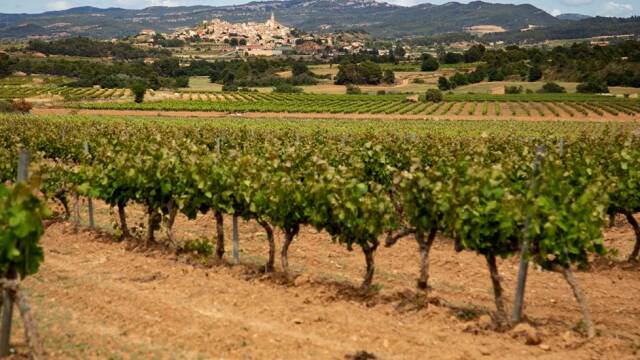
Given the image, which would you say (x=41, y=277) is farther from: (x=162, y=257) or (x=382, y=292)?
(x=382, y=292)

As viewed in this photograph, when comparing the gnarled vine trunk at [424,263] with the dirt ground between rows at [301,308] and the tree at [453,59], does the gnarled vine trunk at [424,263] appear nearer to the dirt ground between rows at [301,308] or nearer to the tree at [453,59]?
the dirt ground between rows at [301,308]

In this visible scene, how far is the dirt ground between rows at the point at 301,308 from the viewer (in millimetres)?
7012

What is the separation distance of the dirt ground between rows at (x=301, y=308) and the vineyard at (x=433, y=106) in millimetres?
55770

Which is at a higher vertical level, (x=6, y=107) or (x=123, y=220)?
(x=123, y=220)

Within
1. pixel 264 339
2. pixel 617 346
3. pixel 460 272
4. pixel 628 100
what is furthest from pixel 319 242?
pixel 628 100

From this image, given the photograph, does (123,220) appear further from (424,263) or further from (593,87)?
(593,87)

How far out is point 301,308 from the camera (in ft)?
27.3

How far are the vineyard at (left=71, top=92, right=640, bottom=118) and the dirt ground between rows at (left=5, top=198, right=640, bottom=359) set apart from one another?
55.8 meters

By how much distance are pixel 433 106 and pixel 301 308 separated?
69139 millimetres

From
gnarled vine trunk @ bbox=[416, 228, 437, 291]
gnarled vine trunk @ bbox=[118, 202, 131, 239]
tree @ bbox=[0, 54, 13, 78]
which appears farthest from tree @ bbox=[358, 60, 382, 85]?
gnarled vine trunk @ bbox=[416, 228, 437, 291]

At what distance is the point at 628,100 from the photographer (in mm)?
74312

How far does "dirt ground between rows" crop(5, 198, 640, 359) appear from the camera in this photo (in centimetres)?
701

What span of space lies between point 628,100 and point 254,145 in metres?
68.6

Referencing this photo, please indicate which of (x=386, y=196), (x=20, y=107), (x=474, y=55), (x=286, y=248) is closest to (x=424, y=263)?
(x=386, y=196)
